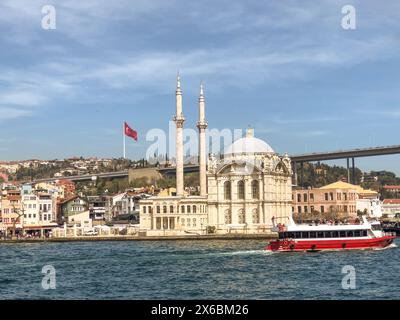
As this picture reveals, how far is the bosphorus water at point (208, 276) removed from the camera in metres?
23.4

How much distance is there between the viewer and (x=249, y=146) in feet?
240

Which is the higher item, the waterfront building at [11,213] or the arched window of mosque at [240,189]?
the arched window of mosque at [240,189]

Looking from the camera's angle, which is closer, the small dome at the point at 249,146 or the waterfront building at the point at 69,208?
the small dome at the point at 249,146

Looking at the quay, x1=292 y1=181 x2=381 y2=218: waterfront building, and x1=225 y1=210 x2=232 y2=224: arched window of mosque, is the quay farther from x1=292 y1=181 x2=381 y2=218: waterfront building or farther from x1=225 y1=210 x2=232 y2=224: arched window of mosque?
x1=292 y1=181 x2=381 y2=218: waterfront building

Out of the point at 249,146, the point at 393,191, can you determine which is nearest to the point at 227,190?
the point at 249,146

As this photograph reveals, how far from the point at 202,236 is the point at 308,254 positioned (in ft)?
80.3

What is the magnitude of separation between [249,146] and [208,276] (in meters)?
45.0

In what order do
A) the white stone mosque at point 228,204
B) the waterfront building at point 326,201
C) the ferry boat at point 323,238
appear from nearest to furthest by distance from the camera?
1. the ferry boat at point 323,238
2. the white stone mosque at point 228,204
3. the waterfront building at point 326,201

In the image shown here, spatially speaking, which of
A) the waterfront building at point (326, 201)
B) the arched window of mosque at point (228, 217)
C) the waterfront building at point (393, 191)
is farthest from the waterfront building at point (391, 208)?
the arched window of mosque at point (228, 217)

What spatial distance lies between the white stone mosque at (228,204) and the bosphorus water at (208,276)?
25.0 m

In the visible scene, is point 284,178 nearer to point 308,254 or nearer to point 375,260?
point 308,254

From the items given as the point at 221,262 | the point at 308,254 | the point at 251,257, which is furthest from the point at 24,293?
the point at 308,254

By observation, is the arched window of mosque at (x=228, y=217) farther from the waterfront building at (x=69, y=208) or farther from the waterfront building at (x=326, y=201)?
the waterfront building at (x=69, y=208)
